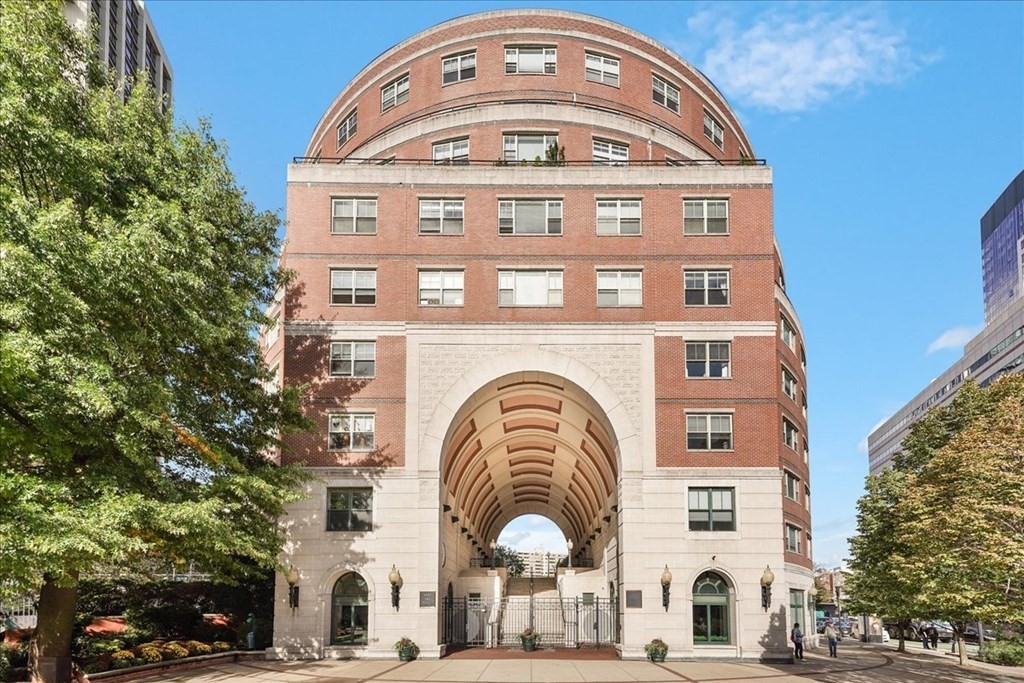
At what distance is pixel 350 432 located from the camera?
3841cm

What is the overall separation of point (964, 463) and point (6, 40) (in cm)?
3176

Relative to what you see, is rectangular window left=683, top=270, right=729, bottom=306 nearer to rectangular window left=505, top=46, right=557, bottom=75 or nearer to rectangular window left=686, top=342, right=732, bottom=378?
rectangular window left=686, top=342, right=732, bottom=378

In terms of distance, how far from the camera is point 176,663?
31750 mm

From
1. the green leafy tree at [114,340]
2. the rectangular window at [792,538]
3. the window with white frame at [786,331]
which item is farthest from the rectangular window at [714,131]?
the green leafy tree at [114,340]

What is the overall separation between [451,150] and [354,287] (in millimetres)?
12781

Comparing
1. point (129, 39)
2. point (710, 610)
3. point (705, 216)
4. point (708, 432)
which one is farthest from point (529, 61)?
point (129, 39)

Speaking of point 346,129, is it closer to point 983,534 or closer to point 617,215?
point 617,215

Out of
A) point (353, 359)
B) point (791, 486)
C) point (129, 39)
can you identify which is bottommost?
point (791, 486)

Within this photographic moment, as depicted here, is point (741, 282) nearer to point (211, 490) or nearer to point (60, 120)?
point (211, 490)

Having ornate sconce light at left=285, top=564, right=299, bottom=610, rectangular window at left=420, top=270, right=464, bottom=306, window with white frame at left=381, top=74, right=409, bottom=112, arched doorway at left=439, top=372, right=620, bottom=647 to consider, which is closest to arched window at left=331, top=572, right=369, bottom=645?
ornate sconce light at left=285, top=564, right=299, bottom=610

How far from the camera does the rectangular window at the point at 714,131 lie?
181 ft

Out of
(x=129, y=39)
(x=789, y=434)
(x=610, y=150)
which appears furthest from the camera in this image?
(x=129, y=39)

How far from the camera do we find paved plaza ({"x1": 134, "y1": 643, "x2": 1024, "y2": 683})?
2964 cm

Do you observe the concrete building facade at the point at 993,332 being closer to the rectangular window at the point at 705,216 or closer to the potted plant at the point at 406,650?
the rectangular window at the point at 705,216
